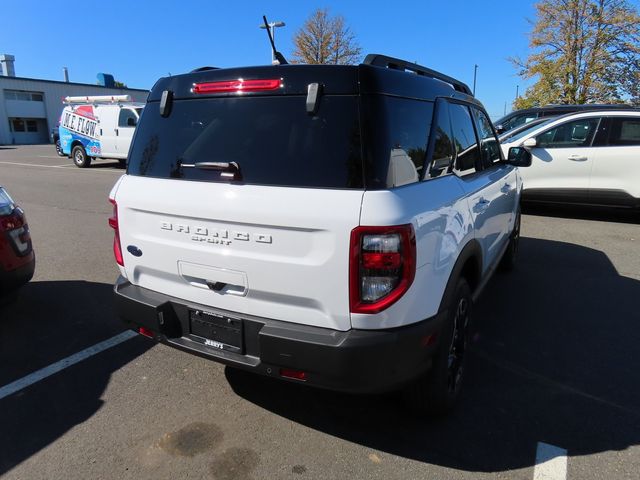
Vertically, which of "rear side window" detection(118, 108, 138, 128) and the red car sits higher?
"rear side window" detection(118, 108, 138, 128)

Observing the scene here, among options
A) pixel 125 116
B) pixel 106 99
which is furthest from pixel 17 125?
pixel 125 116

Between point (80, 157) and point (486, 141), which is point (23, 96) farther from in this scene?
point (486, 141)

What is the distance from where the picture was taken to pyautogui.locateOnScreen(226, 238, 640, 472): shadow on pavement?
2.61m

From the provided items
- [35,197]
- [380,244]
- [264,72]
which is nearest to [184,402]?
[380,244]

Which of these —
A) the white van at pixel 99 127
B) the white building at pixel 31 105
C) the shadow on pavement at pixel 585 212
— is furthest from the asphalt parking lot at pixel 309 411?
the white building at pixel 31 105

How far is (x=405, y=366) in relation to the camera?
2283 millimetres

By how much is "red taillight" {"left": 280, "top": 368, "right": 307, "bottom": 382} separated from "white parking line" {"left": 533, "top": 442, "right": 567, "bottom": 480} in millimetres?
1248

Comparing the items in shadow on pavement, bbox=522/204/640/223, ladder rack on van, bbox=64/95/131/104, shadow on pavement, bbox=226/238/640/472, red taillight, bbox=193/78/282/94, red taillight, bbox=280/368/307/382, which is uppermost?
ladder rack on van, bbox=64/95/131/104

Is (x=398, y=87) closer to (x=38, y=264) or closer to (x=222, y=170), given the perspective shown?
(x=222, y=170)

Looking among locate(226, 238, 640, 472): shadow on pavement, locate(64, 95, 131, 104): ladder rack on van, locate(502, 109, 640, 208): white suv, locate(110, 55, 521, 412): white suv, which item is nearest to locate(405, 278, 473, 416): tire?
locate(110, 55, 521, 412): white suv

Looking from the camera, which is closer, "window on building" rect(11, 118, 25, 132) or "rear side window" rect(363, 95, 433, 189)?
"rear side window" rect(363, 95, 433, 189)

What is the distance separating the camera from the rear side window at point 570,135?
329 inches

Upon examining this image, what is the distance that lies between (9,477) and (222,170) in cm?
185

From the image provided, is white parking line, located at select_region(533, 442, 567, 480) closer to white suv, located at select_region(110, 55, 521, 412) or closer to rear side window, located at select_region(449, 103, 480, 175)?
white suv, located at select_region(110, 55, 521, 412)
